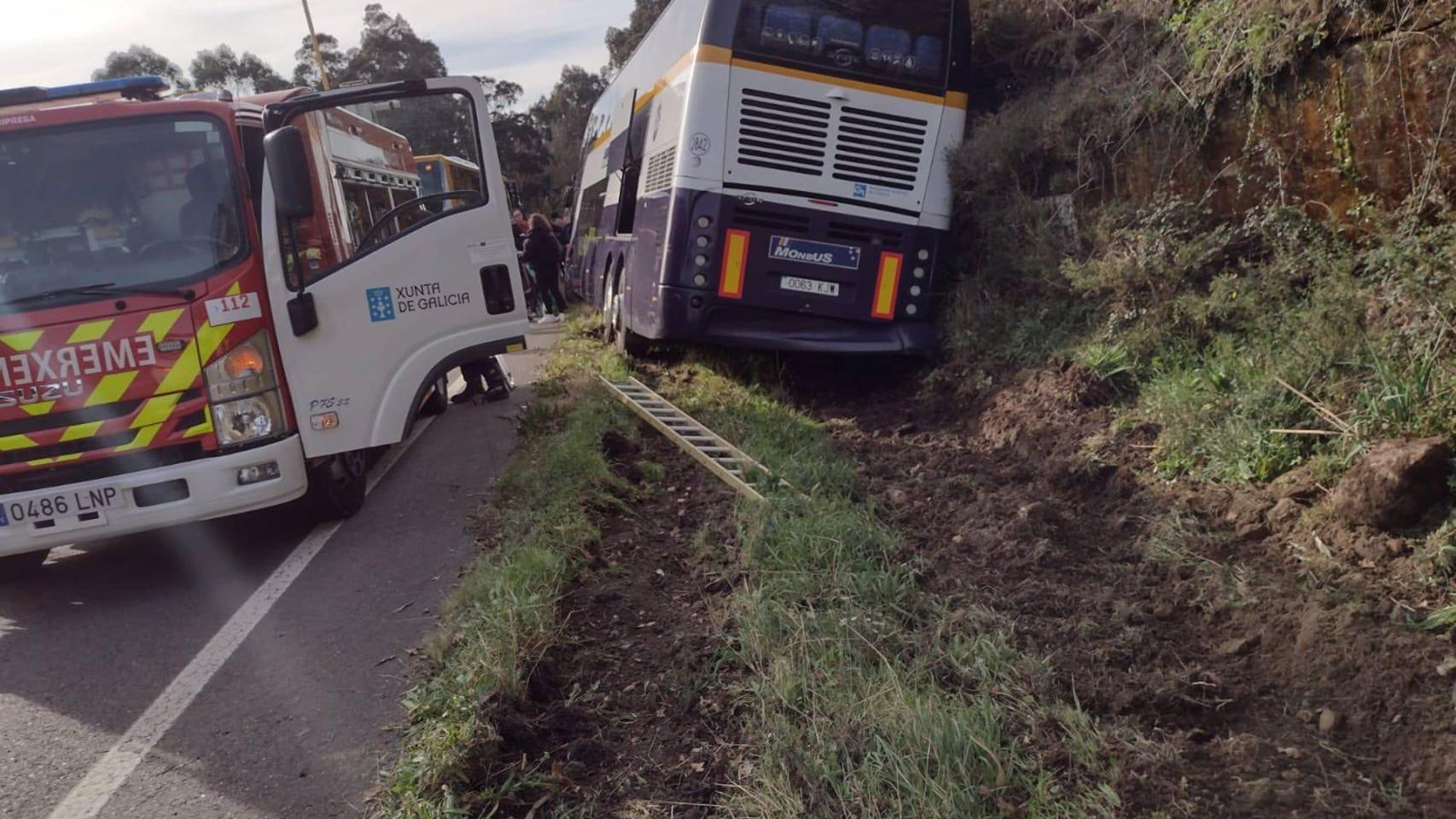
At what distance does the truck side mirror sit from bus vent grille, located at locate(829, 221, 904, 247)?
4509 mm

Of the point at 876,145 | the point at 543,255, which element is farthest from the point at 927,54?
the point at 543,255

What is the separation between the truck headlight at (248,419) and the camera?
5621 millimetres

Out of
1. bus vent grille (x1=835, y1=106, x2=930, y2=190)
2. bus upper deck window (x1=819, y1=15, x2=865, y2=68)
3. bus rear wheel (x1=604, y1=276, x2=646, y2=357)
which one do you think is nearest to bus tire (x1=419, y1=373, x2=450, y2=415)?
bus rear wheel (x1=604, y1=276, x2=646, y2=357)

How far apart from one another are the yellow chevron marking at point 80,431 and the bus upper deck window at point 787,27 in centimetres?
561

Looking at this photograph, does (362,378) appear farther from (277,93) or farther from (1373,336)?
(1373,336)

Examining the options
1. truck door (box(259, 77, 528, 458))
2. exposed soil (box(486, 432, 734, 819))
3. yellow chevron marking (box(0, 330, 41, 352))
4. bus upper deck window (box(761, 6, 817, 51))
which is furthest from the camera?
bus upper deck window (box(761, 6, 817, 51))

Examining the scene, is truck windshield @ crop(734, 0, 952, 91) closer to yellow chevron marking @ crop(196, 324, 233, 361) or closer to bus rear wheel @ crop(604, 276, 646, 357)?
bus rear wheel @ crop(604, 276, 646, 357)

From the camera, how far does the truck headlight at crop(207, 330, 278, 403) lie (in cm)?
558

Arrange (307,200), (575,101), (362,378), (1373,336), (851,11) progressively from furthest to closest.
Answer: (575,101) < (851,11) < (362,378) < (307,200) < (1373,336)

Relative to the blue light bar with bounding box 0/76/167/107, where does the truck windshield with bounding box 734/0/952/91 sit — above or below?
above

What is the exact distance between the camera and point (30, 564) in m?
6.35

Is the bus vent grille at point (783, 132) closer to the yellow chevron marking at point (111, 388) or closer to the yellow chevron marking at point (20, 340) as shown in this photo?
the yellow chevron marking at point (111, 388)

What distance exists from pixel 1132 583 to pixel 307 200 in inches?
171

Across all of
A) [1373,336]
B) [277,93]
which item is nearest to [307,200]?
[277,93]
